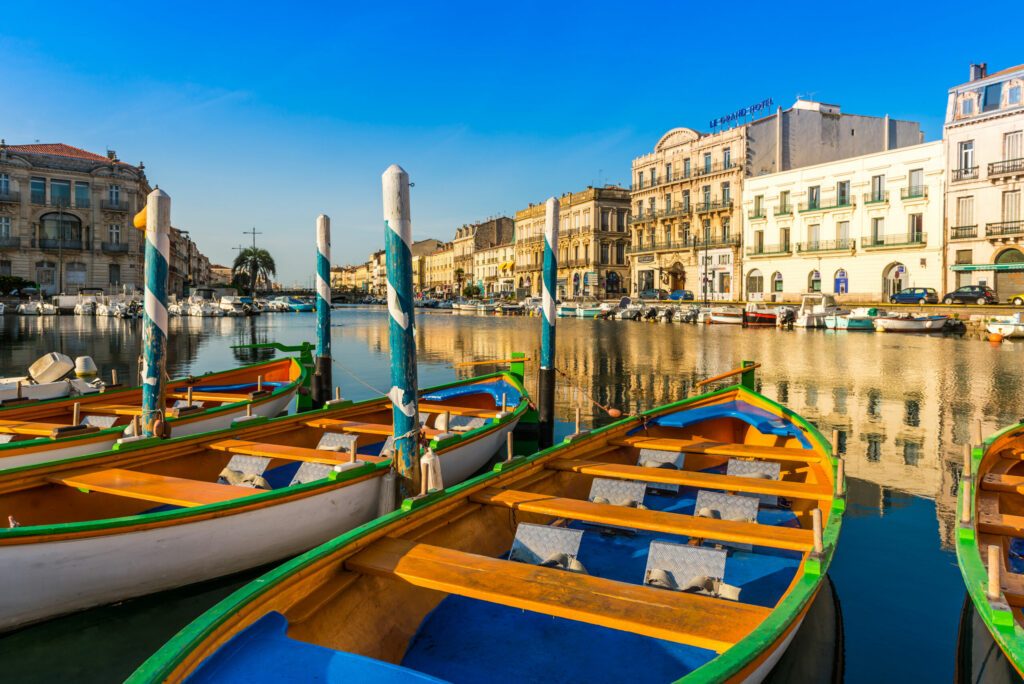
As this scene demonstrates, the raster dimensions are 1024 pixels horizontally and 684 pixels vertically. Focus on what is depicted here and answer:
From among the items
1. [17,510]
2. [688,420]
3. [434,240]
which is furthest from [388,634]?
[434,240]

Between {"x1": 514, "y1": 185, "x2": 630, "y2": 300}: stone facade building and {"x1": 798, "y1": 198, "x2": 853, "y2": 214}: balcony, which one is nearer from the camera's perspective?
{"x1": 798, "y1": 198, "x2": 853, "y2": 214}: balcony

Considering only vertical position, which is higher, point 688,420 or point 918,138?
point 918,138

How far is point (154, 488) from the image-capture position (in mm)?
5789

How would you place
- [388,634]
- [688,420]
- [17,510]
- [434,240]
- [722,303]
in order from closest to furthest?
[388,634] → [17,510] → [688,420] → [722,303] → [434,240]

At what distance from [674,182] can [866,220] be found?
66.0 feet

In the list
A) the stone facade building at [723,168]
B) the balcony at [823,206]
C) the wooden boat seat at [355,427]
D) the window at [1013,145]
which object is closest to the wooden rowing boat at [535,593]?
the wooden boat seat at [355,427]

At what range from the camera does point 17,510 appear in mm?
5668

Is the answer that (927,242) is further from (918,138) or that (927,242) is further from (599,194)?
(599,194)

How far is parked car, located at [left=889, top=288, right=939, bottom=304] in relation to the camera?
40.7 meters

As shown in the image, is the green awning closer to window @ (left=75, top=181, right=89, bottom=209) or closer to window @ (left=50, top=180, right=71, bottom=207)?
window @ (left=75, top=181, right=89, bottom=209)

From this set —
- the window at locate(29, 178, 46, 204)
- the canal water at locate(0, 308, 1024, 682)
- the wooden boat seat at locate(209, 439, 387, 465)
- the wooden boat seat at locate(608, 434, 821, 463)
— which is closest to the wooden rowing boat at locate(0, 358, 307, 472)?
the wooden boat seat at locate(209, 439, 387, 465)

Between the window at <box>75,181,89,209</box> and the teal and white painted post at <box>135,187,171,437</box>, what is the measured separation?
66.7m

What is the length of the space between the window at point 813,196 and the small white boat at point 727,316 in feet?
35.2

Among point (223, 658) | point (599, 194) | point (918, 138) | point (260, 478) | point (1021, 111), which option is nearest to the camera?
point (223, 658)
